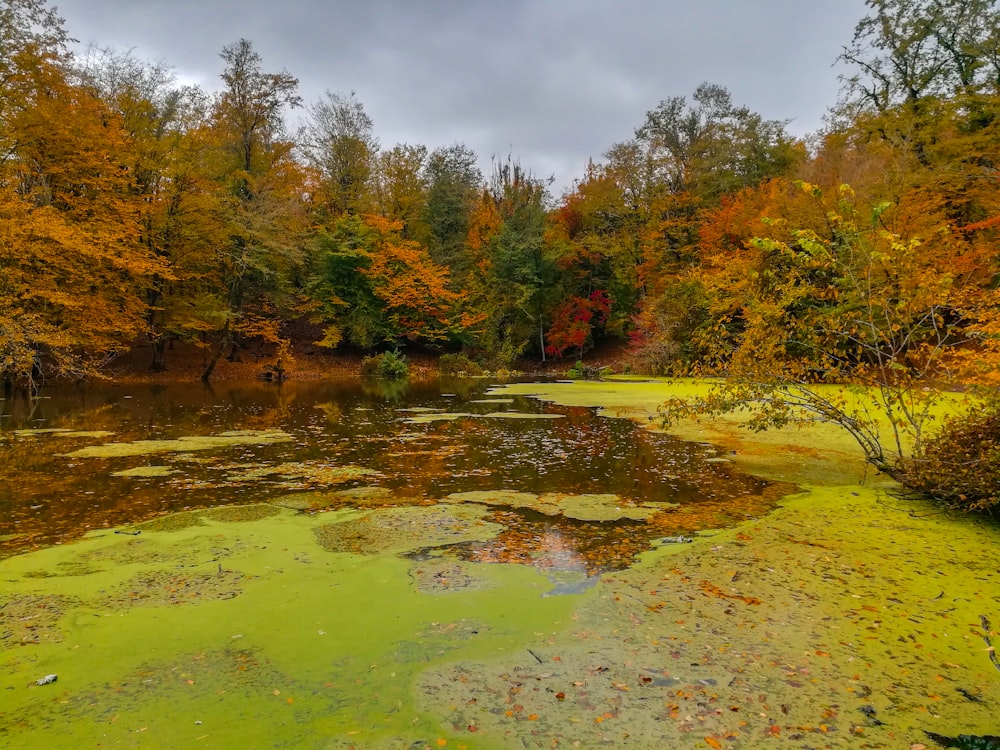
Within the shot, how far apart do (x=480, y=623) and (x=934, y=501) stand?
614cm

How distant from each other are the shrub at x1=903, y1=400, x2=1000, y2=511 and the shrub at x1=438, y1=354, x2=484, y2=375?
28.4m

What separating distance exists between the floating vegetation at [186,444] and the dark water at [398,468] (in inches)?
14.1

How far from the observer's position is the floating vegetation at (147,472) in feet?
27.7

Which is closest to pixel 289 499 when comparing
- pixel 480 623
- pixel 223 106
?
pixel 480 623

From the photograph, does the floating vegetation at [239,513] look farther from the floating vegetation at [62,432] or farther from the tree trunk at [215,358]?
the tree trunk at [215,358]

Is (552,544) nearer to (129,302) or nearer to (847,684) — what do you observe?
(847,684)

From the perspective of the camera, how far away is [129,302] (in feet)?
76.3

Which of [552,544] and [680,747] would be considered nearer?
[680,747]

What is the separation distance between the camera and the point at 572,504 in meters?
7.02

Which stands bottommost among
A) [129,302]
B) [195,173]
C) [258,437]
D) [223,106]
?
[258,437]

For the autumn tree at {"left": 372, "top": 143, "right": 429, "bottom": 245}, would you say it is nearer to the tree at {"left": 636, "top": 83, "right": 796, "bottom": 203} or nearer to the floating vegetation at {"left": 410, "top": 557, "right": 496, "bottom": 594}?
the tree at {"left": 636, "top": 83, "right": 796, "bottom": 203}

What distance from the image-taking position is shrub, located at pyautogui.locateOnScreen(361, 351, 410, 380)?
30953 millimetres

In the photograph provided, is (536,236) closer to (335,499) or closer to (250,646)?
(335,499)

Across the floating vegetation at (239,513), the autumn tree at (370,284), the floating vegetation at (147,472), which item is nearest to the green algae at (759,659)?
the floating vegetation at (239,513)
